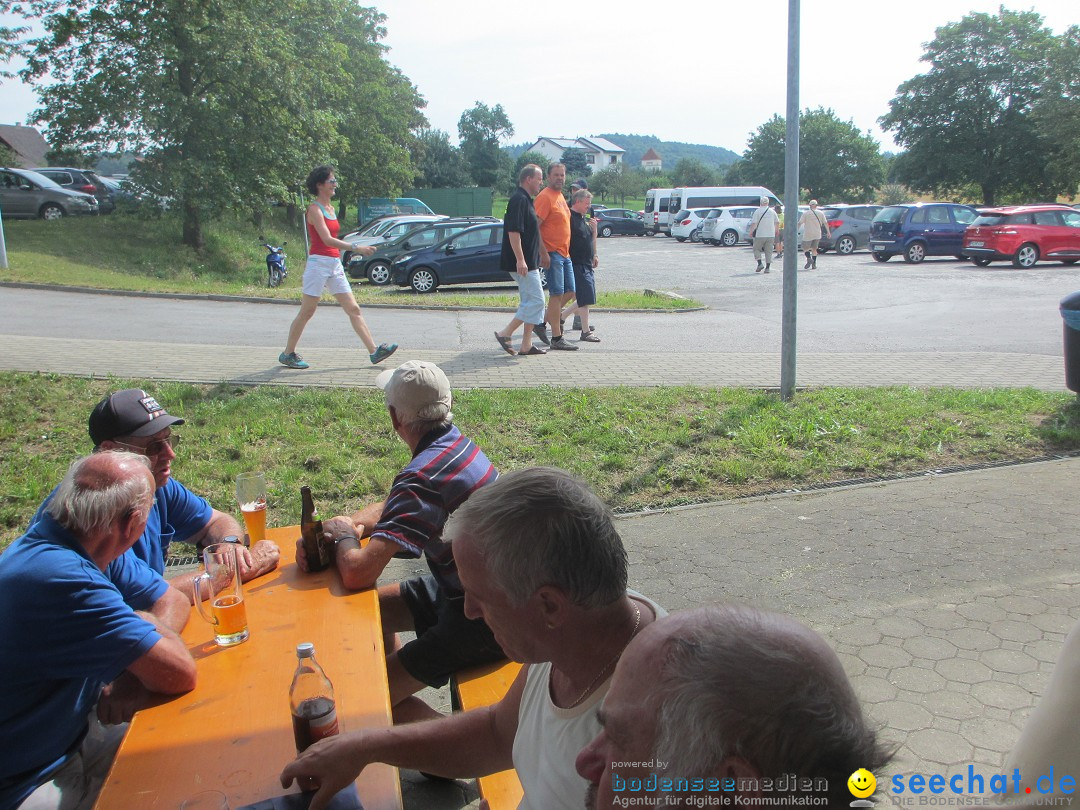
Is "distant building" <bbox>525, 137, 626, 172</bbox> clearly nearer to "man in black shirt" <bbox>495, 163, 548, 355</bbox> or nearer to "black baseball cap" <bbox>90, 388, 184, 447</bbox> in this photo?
"man in black shirt" <bbox>495, 163, 548, 355</bbox>

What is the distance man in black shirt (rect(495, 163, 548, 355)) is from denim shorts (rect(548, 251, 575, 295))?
1.40 feet

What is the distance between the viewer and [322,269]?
8531 mm

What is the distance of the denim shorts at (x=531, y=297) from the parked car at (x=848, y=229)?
77.5ft

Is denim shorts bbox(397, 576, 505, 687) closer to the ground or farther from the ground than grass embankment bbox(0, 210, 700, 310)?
closer to the ground

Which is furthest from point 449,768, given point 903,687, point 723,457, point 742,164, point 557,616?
point 742,164

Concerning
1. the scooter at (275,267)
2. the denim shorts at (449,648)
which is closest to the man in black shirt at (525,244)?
the denim shorts at (449,648)

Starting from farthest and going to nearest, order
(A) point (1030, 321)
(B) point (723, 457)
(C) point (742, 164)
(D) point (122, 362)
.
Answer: (C) point (742, 164) < (A) point (1030, 321) < (D) point (122, 362) < (B) point (723, 457)

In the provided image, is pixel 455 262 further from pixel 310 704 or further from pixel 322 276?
pixel 310 704

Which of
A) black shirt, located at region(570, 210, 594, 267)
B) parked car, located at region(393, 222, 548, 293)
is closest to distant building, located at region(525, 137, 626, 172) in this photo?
parked car, located at region(393, 222, 548, 293)

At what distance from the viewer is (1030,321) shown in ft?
43.8

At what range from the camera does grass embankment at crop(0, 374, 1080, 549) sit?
19.2 feet

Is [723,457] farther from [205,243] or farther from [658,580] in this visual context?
[205,243]

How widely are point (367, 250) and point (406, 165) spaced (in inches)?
1455

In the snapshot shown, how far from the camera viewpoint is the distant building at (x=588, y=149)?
414ft
